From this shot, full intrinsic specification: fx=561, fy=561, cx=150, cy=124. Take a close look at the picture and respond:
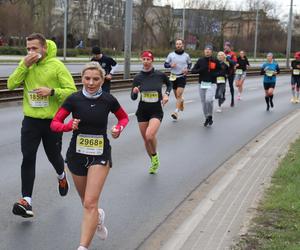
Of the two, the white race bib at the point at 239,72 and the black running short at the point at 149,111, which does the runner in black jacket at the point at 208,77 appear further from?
the white race bib at the point at 239,72

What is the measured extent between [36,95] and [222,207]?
8.10ft

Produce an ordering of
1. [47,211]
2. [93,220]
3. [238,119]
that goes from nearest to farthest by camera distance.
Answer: [93,220], [47,211], [238,119]

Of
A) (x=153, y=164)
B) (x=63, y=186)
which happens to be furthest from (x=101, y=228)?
(x=153, y=164)

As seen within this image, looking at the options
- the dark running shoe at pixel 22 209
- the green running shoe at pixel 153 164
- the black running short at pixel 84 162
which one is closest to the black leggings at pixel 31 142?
the dark running shoe at pixel 22 209

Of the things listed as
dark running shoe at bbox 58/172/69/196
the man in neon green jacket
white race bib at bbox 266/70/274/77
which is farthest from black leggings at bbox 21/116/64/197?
white race bib at bbox 266/70/274/77

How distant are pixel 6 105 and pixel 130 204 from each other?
11.6 meters

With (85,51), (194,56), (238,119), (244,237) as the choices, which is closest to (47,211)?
(244,237)

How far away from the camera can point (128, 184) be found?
7.80 metres

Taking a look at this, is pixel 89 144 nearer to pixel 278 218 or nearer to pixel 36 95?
pixel 36 95

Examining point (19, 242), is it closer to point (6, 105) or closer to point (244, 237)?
point (244, 237)

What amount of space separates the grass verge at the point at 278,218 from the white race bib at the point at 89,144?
148cm

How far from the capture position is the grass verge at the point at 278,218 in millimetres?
4977

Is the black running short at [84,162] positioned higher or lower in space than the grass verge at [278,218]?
higher

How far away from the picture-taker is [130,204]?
6770 millimetres
